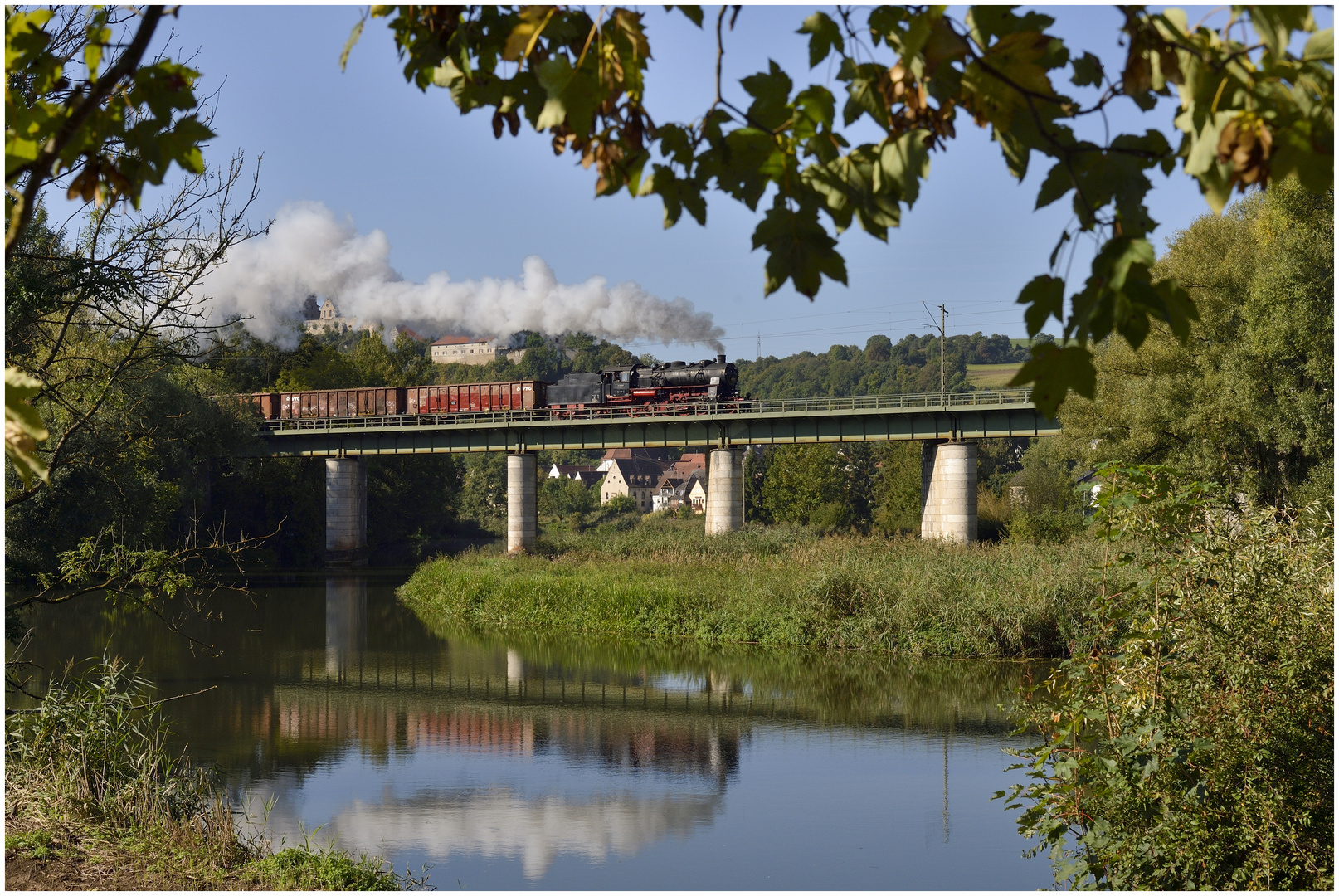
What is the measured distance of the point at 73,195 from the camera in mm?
3764

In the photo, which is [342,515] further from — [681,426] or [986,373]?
[986,373]

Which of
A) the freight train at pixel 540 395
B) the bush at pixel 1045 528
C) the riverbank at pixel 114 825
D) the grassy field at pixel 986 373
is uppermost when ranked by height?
the grassy field at pixel 986 373

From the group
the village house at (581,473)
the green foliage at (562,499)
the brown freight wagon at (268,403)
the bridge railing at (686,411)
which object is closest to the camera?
the bridge railing at (686,411)

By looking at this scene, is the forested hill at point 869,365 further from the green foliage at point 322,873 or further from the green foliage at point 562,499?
the green foliage at point 322,873

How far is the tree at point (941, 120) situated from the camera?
267cm

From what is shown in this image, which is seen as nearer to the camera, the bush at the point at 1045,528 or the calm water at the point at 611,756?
→ the calm water at the point at 611,756

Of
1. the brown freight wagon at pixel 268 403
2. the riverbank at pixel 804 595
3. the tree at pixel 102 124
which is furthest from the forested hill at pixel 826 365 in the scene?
the tree at pixel 102 124

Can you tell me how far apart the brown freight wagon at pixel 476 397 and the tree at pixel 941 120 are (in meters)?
51.1

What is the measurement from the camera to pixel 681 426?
162 ft

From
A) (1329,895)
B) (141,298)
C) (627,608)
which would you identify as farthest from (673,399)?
(1329,895)

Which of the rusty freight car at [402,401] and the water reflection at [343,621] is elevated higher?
the rusty freight car at [402,401]

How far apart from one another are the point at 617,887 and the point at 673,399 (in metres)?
41.2

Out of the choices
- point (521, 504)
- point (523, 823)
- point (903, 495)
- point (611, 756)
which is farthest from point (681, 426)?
point (523, 823)

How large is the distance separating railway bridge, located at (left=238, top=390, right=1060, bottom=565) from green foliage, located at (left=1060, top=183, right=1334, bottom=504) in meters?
5.91
